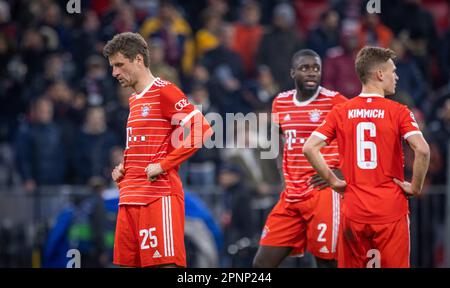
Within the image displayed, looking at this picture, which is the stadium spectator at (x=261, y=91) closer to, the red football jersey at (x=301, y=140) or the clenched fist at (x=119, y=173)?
the red football jersey at (x=301, y=140)

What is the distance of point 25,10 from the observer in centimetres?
1888

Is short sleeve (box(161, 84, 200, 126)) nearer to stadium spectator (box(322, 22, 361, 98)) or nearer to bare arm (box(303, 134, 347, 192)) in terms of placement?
bare arm (box(303, 134, 347, 192))

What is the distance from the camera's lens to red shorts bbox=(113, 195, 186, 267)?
9062 mm

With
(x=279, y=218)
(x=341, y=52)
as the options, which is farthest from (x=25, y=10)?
(x=279, y=218)

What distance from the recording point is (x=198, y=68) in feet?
55.7

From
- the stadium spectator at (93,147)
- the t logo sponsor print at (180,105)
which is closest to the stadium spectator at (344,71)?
the stadium spectator at (93,147)

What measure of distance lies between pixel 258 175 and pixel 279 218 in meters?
4.75

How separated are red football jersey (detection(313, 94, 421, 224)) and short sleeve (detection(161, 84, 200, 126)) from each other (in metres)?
1.29

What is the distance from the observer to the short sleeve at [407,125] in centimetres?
876

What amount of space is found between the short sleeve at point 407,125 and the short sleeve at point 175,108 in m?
1.74

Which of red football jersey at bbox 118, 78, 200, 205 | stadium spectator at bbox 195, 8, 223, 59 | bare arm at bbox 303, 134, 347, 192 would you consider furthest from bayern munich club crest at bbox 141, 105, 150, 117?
stadium spectator at bbox 195, 8, 223, 59

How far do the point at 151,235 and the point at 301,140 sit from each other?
204 centimetres
